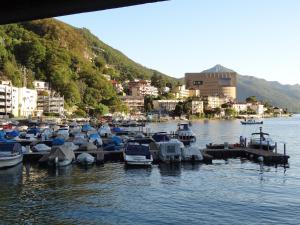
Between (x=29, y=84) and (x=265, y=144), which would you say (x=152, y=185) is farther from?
(x=29, y=84)

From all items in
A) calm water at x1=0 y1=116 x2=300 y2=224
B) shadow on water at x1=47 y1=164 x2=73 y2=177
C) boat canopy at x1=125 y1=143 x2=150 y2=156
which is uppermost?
boat canopy at x1=125 y1=143 x2=150 y2=156

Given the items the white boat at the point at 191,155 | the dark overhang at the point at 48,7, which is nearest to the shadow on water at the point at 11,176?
the white boat at the point at 191,155

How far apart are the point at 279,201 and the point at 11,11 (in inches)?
938

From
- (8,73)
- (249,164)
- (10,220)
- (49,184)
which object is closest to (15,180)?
(49,184)

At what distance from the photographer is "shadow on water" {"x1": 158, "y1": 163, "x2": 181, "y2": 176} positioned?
4319 centimetres

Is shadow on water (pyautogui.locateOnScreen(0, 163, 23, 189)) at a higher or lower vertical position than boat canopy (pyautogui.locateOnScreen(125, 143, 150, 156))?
lower

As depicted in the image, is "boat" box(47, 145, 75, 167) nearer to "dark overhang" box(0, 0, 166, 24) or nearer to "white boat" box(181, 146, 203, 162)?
"white boat" box(181, 146, 203, 162)

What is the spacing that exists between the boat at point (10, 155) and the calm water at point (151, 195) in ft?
2.83

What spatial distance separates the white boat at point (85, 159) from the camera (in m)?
48.4

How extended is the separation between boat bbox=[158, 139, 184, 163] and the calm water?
9.51 ft

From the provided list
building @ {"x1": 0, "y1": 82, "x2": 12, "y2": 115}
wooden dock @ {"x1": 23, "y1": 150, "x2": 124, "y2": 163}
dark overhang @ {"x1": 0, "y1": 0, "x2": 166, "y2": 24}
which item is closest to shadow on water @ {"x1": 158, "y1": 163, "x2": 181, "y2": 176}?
wooden dock @ {"x1": 23, "y1": 150, "x2": 124, "y2": 163}

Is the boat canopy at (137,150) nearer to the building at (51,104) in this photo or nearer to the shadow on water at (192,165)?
the shadow on water at (192,165)

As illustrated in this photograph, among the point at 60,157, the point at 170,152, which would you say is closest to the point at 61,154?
the point at 60,157

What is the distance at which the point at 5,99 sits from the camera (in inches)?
6127
